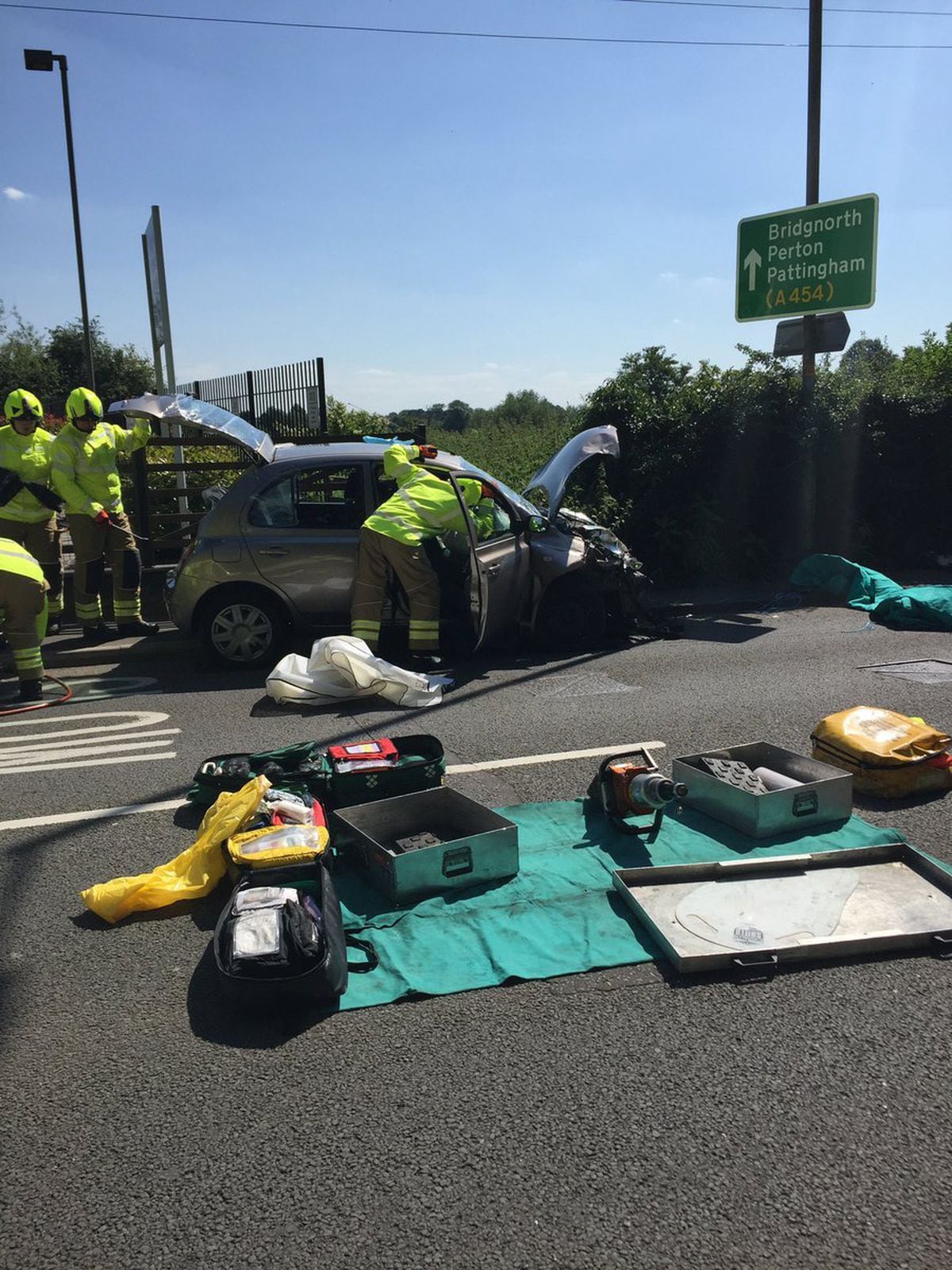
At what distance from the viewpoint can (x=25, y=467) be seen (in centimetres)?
952

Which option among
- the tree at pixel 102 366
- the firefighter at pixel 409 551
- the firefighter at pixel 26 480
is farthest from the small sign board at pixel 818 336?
the tree at pixel 102 366

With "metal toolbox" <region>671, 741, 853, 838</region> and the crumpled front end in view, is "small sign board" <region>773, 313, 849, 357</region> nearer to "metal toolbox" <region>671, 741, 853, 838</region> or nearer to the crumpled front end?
the crumpled front end

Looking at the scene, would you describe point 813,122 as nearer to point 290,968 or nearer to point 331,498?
point 331,498

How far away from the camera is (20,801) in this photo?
18.5 ft

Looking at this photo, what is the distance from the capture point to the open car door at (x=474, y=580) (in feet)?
26.7

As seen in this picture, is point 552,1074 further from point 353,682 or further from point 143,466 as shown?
point 143,466

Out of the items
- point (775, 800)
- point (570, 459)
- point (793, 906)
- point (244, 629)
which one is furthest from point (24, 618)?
point (793, 906)

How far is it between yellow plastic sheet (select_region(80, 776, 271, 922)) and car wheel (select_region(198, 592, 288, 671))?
4.24 meters

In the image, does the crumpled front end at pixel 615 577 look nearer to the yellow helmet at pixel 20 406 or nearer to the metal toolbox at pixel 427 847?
the metal toolbox at pixel 427 847

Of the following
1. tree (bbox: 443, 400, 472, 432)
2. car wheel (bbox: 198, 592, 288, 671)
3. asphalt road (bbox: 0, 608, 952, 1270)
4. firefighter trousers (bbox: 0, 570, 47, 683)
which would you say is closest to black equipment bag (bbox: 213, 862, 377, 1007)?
asphalt road (bbox: 0, 608, 952, 1270)

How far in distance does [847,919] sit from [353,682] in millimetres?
4482

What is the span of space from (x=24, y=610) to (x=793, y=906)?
6.27 m

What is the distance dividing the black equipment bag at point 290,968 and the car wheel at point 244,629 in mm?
5233

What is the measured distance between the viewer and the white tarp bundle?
24.9ft
